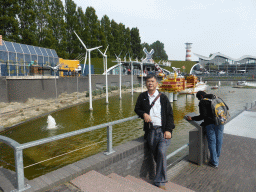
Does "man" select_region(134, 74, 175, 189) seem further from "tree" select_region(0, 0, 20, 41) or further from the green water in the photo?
"tree" select_region(0, 0, 20, 41)

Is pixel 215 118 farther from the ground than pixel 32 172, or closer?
farther from the ground

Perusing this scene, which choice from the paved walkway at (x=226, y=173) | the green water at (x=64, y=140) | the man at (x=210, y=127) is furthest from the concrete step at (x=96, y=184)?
the man at (x=210, y=127)

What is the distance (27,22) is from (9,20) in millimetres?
4095

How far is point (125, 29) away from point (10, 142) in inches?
2793

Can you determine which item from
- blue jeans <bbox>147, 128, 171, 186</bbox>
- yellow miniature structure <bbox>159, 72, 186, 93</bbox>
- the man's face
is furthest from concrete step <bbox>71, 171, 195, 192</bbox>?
yellow miniature structure <bbox>159, 72, 186, 93</bbox>

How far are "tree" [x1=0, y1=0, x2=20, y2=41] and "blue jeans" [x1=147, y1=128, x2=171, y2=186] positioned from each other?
29.9m

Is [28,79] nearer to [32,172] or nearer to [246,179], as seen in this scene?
[32,172]

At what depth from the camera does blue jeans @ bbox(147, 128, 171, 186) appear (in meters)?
3.79

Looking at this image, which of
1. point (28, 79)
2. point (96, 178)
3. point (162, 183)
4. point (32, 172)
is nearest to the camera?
point (96, 178)

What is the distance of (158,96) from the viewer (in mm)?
3877

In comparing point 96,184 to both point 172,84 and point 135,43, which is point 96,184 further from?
point 135,43

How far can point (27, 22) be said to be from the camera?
1210 inches

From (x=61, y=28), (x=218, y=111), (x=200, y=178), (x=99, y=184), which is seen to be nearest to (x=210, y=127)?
(x=218, y=111)

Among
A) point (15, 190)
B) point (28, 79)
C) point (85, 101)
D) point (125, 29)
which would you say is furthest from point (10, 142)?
point (125, 29)
